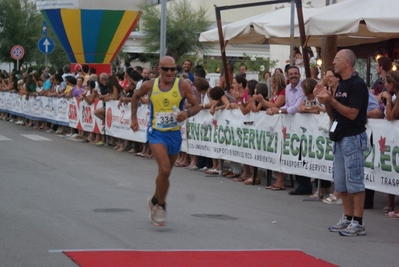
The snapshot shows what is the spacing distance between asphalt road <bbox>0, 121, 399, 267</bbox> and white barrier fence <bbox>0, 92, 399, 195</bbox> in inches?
19.4

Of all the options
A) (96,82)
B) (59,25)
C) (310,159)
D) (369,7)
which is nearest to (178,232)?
(310,159)

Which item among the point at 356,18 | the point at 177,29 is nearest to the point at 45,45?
the point at 177,29

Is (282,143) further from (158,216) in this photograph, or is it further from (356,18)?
(158,216)

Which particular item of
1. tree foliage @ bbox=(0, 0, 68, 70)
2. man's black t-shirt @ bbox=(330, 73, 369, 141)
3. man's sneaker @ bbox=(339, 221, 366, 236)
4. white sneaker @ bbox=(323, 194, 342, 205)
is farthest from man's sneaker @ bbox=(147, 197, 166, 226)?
tree foliage @ bbox=(0, 0, 68, 70)

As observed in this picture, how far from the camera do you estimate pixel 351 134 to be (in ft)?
31.7

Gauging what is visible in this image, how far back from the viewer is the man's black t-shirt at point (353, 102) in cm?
956

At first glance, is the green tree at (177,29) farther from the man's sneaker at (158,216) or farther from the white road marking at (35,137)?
the man's sneaker at (158,216)

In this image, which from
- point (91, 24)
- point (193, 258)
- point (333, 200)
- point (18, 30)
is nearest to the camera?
point (193, 258)

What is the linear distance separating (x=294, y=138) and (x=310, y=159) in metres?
0.60

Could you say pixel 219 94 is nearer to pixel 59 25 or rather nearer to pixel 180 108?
pixel 180 108

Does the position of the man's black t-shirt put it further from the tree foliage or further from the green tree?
the tree foliage

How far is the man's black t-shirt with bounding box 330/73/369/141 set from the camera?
9.56 m

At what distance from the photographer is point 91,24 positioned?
30.9m

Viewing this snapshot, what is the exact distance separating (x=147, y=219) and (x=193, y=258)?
2.47 meters
